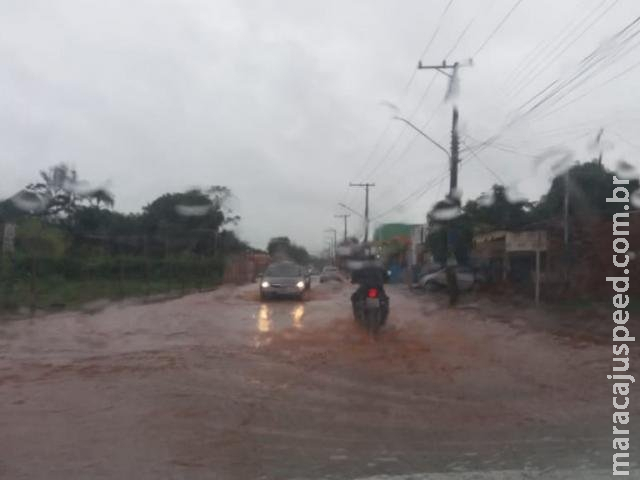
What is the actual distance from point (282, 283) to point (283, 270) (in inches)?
51.5

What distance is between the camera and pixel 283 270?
117 feet

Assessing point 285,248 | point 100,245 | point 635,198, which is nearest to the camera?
point 635,198

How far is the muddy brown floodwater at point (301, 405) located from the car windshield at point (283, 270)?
15.7 meters

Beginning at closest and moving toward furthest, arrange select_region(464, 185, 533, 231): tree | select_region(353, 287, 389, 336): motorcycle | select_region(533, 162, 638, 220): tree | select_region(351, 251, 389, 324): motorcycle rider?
select_region(353, 287, 389, 336): motorcycle < select_region(351, 251, 389, 324): motorcycle rider < select_region(533, 162, 638, 220): tree < select_region(464, 185, 533, 231): tree

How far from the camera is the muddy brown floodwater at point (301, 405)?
7590 millimetres


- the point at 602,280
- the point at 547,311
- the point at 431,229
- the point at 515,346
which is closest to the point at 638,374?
the point at 515,346

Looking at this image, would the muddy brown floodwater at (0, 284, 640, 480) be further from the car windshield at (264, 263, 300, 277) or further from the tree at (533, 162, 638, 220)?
the car windshield at (264, 263, 300, 277)

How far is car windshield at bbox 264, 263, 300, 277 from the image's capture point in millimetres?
35412

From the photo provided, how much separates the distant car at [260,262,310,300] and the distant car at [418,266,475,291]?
22.1ft
